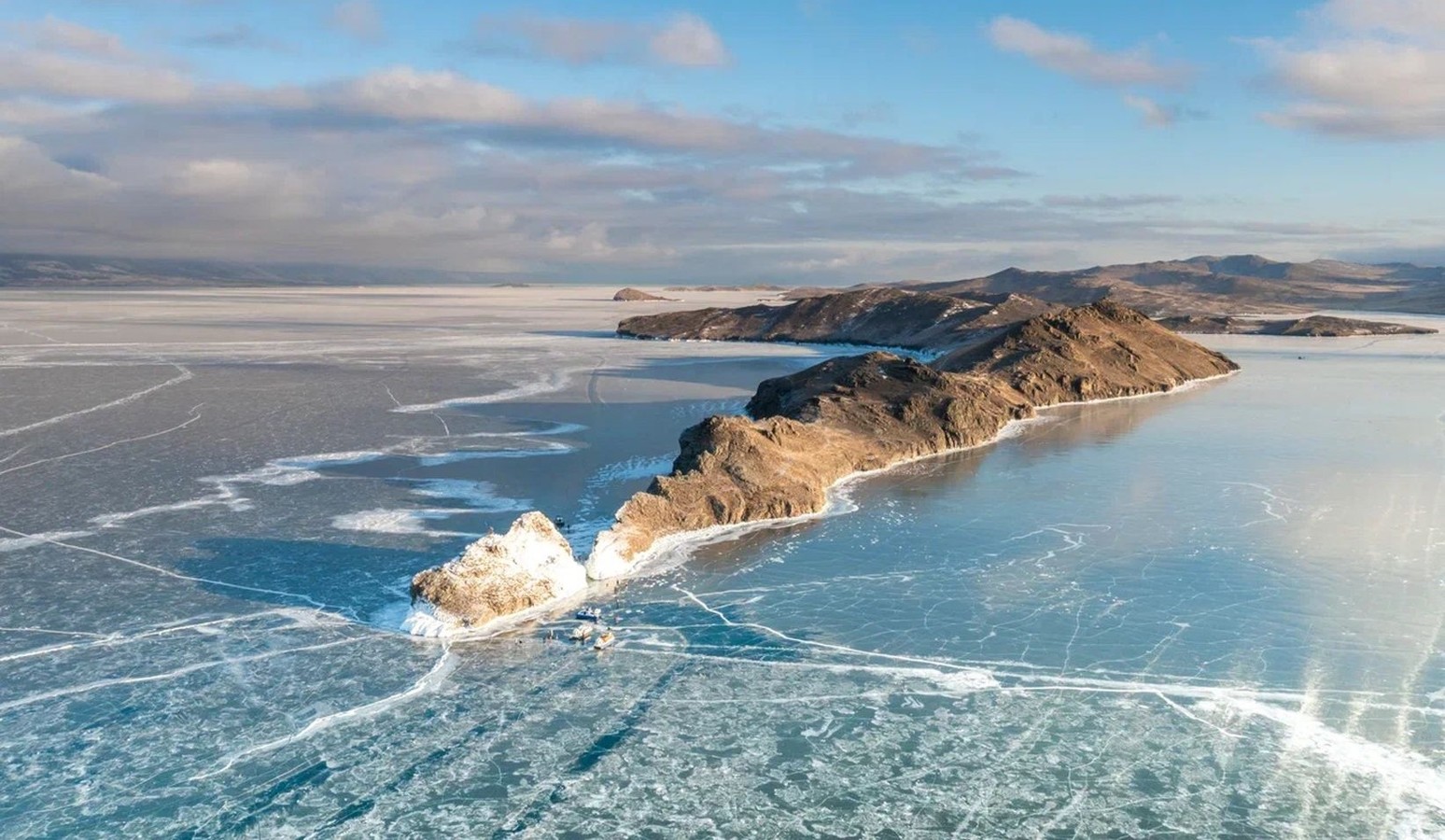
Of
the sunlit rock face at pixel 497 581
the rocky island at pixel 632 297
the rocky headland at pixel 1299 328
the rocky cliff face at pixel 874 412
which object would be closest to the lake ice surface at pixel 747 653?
the sunlit rock face at pixel 497 581

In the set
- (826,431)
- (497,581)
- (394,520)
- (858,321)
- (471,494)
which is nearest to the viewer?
(497,581)

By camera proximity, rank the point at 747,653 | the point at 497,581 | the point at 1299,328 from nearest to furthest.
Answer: the point at 747,653 → the point at 497,581 → the point at 1299,328

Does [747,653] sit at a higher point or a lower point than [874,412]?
lower

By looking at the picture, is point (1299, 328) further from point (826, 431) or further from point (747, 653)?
point (747, 653)

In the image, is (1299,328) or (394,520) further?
(1299,328)

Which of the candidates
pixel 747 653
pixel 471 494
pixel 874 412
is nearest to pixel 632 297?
pixel 874 412

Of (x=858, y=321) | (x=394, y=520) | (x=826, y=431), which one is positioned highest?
(x=858, y=321)

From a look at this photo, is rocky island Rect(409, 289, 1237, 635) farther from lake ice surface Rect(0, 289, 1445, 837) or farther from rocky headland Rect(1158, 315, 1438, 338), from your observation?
rocky headland Rect(1158, 315, 1438, 338)
